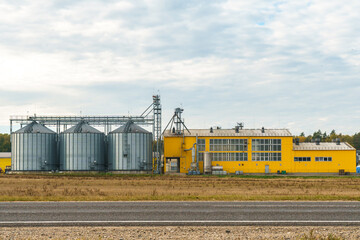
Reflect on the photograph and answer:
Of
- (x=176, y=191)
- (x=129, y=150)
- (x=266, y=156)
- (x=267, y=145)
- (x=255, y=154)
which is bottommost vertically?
(x=176, y=191)

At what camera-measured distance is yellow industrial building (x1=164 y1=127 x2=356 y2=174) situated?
7612cm

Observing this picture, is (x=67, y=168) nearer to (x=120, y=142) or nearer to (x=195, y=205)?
(x=120, y=142)

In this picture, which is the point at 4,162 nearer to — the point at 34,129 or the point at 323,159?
the point at 34,129

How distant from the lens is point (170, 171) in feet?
246

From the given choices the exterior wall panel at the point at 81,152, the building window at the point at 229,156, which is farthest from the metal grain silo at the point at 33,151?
the building window at the point at 229,156

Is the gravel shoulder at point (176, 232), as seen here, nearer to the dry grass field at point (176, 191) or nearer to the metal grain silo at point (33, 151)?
the dry grass field at point (176, 191)

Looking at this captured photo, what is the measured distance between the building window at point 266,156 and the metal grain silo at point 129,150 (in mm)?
18542

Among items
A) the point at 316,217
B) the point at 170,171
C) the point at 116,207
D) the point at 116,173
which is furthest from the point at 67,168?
the point at 316,217

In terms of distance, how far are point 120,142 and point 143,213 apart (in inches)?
2224

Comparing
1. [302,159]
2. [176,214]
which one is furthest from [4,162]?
[176,214]

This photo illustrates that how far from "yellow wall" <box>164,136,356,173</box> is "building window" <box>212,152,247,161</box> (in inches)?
22.2

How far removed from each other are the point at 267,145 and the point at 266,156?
1.96m

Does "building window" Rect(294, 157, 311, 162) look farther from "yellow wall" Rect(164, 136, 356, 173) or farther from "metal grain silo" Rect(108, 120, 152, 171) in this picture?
"metal grain silo" Rect(108, 120, 152, 171)

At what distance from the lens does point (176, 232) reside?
14.3 metres
